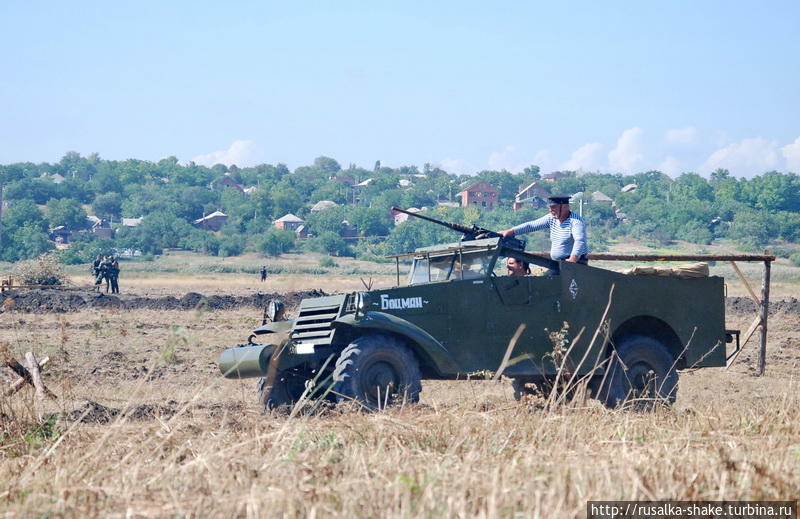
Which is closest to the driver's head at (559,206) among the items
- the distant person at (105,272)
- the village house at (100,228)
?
the distant person at (105,272)

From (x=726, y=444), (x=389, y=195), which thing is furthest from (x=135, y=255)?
(x=726, y=444)

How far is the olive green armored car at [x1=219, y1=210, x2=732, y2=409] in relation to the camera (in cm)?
1012

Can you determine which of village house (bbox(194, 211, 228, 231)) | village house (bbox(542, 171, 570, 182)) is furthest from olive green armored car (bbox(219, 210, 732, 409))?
village house (bbox(542, 171, 570, 182))

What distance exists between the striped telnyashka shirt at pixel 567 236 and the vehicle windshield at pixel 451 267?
2.07ft

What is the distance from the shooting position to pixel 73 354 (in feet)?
55.7

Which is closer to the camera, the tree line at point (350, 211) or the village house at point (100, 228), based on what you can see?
the tree line at point (350, 211)

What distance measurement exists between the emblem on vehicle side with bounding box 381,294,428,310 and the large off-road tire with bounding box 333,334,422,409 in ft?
1.17

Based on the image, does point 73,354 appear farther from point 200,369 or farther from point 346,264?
point 346,264

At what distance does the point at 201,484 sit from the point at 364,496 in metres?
0.90

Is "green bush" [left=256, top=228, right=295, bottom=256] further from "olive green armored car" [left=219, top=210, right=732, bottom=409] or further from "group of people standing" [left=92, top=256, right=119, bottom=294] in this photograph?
"olive green armored car" [left=219, top=210, right=732, bottom=409]

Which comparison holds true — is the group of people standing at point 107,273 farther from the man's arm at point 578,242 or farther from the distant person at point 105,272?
the man's arm at point 578,242

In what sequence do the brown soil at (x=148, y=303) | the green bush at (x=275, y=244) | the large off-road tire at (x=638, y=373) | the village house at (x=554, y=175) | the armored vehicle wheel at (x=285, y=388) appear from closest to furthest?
the armored vehicle wheel at (x=285, y=388) < the large off-road tire at (x=638, y=373) < the brown soil at (x=148, y=303) < the green bush at (x=275, y=244) < the village house at (x=554, y=175)

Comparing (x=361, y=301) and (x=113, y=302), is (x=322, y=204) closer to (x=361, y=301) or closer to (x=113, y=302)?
(x=113, y=302)

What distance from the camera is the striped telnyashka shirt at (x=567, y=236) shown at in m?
11.3
